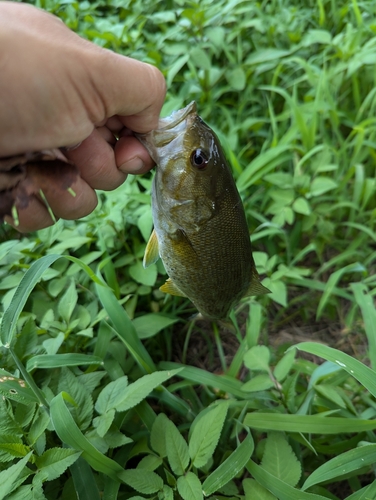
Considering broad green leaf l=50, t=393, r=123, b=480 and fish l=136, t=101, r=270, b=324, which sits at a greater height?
fish l=136, t=101, r=270, b=324

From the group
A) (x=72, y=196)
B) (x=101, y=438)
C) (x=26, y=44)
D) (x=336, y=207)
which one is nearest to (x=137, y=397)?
(x=101, y=438)

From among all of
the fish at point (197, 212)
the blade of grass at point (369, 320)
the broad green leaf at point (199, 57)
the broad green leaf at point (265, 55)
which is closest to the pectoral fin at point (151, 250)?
the fish at point (197, 212)

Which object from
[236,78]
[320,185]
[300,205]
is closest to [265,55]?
[236,78]

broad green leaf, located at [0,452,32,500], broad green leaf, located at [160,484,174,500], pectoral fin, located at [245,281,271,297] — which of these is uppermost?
pectoral fin, located at [245,281,271,297]

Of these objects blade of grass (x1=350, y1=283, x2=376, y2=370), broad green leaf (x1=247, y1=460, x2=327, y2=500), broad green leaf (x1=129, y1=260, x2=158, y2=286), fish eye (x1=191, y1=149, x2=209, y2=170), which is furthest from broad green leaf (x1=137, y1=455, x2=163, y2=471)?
fish eye (x1=191, y1=149, x2=209, y2=170)

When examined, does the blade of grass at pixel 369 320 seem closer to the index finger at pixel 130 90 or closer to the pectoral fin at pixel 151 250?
the pectoral fin at pixel 151 250

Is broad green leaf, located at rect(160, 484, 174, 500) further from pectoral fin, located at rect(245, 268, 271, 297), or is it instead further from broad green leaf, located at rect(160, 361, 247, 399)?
pectoral fin, located at rect(245, 268, 271, 297)

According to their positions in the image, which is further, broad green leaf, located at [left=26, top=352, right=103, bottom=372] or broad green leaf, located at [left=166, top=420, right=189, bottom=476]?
broad green leaf, located at [left=26, top=352, right=103, bottom=372]
